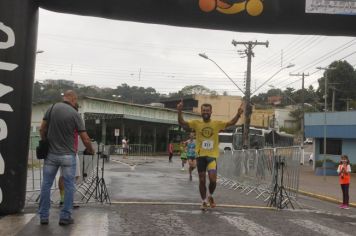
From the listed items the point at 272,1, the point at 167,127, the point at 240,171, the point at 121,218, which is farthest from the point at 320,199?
the point at 167,127

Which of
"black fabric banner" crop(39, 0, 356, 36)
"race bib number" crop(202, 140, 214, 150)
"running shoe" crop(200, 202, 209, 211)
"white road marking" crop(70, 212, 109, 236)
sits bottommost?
"white road marking" crop(70, 212, 109, 236)

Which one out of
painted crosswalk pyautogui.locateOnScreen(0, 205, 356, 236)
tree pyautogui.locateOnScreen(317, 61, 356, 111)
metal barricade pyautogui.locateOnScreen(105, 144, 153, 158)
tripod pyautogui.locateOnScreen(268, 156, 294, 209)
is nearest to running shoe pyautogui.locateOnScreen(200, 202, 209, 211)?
painted crosswalk pyautogui.locateOnScreen(0, 205, 356, 236)

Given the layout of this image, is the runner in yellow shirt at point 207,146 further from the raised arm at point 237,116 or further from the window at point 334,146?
the window at point 334,146

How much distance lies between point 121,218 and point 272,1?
4.58 metres

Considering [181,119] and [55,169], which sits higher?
[181,119]

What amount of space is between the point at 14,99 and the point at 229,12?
3956 millimetres

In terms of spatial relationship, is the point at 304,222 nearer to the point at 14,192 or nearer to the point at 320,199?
the point at 14,192

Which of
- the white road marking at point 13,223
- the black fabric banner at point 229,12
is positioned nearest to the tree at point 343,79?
the black fabric banner at point 229,12

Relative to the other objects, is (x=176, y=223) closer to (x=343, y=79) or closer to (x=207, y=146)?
(x=207, y=146)

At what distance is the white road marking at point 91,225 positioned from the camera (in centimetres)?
685

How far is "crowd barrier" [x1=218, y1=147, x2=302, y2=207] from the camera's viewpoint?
1334cm

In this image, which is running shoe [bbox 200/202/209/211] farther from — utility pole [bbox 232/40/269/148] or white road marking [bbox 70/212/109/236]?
utility pole [bbox 232/40/269/148]

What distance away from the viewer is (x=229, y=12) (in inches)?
385

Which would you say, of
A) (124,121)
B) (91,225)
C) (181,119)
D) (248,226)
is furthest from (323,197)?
(124,121)
